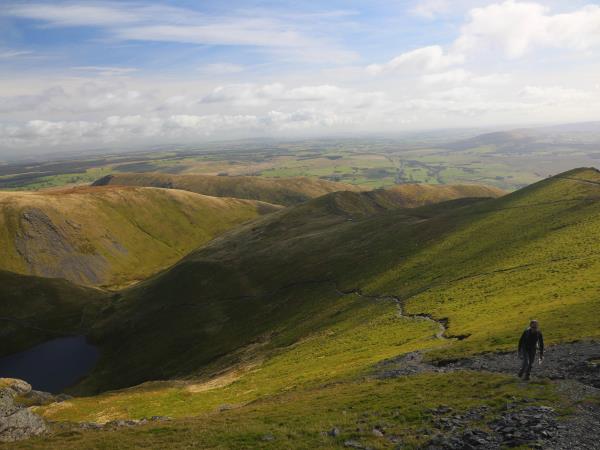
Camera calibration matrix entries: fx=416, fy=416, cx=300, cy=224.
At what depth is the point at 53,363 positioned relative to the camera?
115 meters

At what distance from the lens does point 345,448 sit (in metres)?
22.9

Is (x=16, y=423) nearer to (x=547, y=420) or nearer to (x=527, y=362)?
(x=547, y=420)

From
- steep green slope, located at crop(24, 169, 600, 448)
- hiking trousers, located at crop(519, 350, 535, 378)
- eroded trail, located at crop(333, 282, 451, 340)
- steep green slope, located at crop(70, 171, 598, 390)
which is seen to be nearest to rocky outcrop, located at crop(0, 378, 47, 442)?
steep green slope, located at crop(24, 169, 600, 448)

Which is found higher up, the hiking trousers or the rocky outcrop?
the hiking trousers

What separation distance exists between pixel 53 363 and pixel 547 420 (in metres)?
127

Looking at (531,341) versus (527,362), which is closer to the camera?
(531,341)

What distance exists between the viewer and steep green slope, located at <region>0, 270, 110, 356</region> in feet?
428

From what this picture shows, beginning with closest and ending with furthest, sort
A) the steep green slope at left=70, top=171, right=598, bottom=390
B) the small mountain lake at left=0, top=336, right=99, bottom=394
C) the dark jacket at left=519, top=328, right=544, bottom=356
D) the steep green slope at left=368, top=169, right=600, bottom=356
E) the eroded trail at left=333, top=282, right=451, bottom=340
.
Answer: the dark jacket at left=519, top=328, right=544, bottom=356 < the steep green slope at left=368, top=169, right=600, bottom=356 < the eroded trail at left=333, top=282, right=451, bottom=340 < the steep green slope at left=70, top=171, right=598, bottom=390 < the small mountain lake at left=0, top=336, right=99, bottom=394

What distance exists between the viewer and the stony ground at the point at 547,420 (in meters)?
20.9

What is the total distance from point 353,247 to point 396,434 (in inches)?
3658

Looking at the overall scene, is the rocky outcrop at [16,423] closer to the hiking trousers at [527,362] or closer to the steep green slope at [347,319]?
the steep green slope at [347,319]

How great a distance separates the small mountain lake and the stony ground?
104m

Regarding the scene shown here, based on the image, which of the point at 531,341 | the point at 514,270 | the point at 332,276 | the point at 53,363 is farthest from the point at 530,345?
the point at 53,363

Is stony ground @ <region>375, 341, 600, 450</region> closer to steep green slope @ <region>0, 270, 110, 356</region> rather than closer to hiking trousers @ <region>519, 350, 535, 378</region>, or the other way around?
hiking trousers @ <region>519, 350, 535, 378</region>
